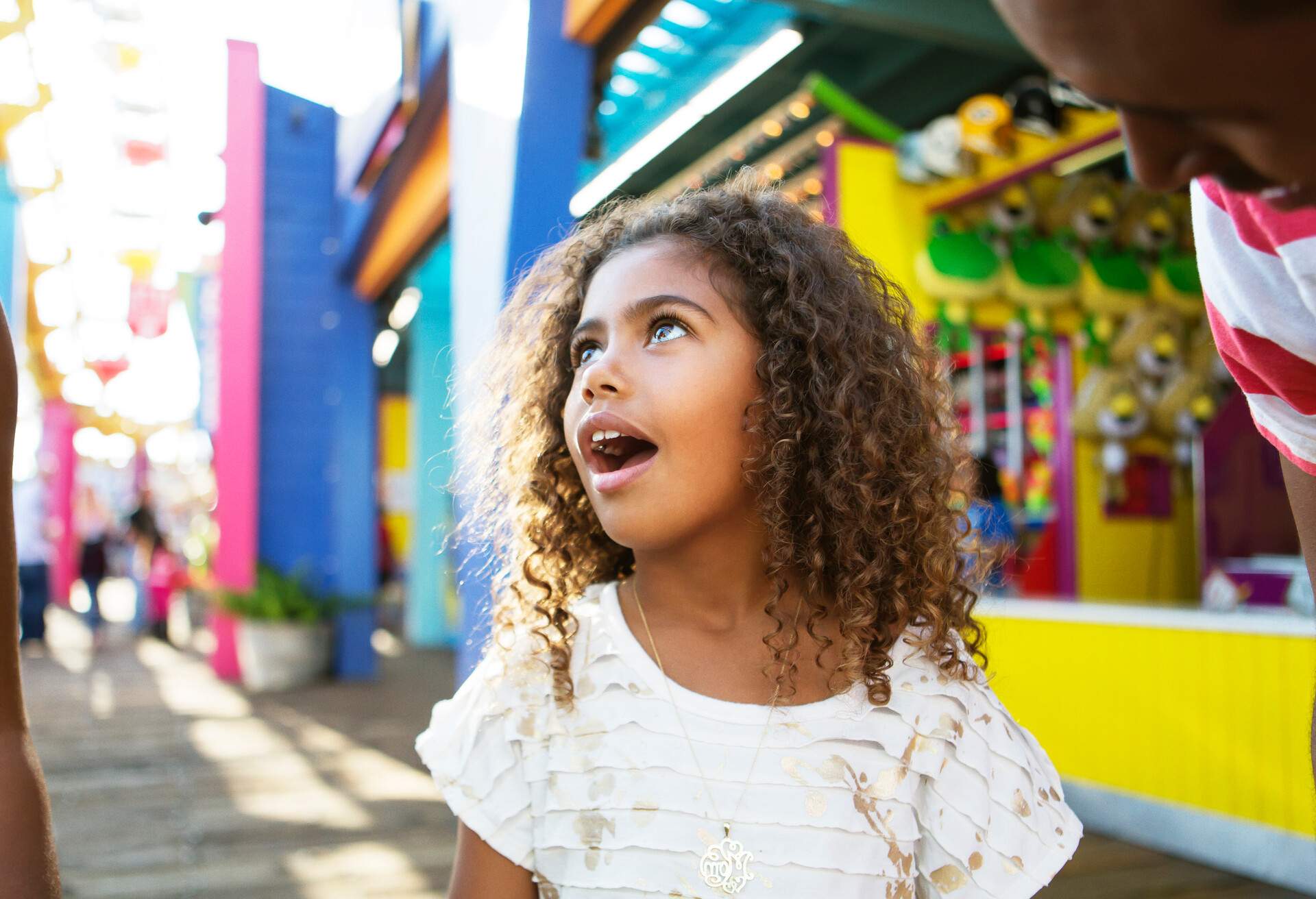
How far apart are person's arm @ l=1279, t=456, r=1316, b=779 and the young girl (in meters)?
0.39

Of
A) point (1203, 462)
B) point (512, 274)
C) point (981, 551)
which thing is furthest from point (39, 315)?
point (981, 551)

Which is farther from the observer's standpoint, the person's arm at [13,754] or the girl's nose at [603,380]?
the girl's nose at [603,380]

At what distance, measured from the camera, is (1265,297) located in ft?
2.60

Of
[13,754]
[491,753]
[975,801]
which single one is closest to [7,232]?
[491,753]

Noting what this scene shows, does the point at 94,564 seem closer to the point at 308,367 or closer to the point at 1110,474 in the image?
the point at 308,367

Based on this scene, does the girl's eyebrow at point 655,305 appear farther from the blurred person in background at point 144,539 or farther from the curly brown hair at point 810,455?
the blurred person in background at point 144,539

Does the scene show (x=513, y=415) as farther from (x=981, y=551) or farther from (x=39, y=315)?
(x=39, y=315)

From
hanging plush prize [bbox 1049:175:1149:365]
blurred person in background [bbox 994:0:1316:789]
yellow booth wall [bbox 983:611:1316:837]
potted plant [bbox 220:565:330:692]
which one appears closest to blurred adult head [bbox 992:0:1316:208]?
blurred person in background [bbox 994:0:1316:789]

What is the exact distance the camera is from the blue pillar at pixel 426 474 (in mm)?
10297

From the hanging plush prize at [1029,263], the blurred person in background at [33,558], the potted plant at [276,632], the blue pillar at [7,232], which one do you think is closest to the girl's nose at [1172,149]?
the hanging plush prize at [1029,263]

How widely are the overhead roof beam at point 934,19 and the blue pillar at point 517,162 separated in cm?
164

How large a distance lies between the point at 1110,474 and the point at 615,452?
593 centimetres

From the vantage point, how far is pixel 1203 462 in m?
5.83

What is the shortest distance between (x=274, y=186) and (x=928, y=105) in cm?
488
